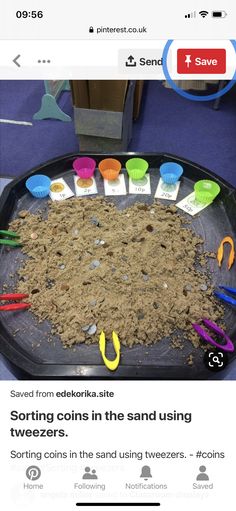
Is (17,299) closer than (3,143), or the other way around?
(17,299)

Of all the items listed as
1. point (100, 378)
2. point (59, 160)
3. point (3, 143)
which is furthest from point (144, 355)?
point (3, 143)

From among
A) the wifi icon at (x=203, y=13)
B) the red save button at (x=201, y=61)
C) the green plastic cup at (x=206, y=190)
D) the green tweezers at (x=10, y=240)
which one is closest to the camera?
the wifi icon at (x=203, y=13)

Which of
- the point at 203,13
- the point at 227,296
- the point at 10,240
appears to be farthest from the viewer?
the point at 10,240

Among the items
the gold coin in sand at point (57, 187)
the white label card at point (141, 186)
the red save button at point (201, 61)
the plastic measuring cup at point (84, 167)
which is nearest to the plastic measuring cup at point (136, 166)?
the white label card at point (141, 186)

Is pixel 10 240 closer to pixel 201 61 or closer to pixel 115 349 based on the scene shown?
pixel 115 349

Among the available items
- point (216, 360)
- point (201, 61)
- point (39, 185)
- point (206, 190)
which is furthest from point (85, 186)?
point (216, 360)

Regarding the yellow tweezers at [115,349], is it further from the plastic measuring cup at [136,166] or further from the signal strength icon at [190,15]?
the signal strength icon at [190,15]
